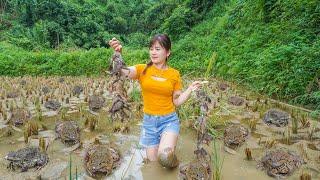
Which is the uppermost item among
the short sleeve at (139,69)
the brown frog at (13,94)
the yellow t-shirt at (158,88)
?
the short sleeve at (139,69)

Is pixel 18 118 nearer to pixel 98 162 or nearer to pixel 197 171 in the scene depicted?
pixel 98 162

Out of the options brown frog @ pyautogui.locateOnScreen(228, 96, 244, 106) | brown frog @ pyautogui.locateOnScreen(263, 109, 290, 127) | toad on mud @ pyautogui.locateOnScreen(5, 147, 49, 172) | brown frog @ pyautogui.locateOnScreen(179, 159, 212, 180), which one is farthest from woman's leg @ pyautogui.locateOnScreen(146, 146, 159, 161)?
brown frog @ pyautogui.locateOnScreen(228, 96, 244, 106)

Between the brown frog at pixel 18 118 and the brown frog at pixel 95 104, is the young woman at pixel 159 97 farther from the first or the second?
the brown frog at pixel 95 104

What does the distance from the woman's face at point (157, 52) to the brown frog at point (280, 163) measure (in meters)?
1.50

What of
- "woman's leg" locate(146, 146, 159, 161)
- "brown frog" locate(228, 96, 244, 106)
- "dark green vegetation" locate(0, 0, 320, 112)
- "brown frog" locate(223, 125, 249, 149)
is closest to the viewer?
"woman's leg" locate(146, 146, 159, 161)

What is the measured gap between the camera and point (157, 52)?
13.1 feet

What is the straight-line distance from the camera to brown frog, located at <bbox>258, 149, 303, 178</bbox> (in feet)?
13.0

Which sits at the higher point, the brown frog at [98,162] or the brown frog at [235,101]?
the brown frog at [235,101]

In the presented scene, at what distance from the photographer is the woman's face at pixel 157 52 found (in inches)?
156

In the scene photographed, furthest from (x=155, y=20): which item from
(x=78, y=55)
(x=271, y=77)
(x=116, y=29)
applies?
(x=271, y=77)

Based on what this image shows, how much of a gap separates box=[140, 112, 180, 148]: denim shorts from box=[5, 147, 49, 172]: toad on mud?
110 cm

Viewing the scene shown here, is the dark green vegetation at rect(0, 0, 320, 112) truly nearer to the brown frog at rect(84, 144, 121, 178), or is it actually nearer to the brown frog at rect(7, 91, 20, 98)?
the brown frog at rect(84, 144, 121, 178)

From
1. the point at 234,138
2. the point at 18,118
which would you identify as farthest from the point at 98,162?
the point at 18,118

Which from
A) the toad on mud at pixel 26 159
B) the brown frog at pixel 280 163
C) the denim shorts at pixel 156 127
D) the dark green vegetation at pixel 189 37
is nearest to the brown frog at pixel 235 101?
the dark green vegetation at pixel 189 37
